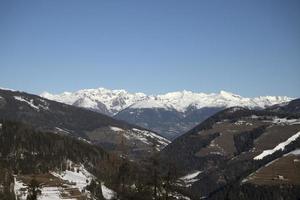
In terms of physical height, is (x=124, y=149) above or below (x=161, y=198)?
above

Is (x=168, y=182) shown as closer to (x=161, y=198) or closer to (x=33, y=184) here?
(x=161, y=198)

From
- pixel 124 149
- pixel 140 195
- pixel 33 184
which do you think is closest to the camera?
pixel 140 195

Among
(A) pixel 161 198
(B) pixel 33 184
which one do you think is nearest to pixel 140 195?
(A) pixel 161 198

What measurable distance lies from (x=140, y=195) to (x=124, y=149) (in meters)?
39.8

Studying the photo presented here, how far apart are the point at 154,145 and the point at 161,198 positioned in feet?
31.0

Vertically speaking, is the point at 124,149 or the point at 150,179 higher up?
the point at 124,149

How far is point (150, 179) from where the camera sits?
67812 mm

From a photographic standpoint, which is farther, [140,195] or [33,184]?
[33,184]

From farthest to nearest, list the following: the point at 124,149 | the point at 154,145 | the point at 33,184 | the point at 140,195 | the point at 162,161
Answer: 1. the point at 124,149
2. the point at 33,184
3. the point at 140,195
4. the point at 162,161
5. the point at 154,145

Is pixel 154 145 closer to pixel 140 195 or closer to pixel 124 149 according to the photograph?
pixel 140 195

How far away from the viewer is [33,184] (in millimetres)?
87438

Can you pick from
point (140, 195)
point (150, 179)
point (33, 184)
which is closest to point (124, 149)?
point (33, 184)

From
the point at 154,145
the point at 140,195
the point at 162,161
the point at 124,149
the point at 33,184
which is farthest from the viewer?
the point at 124,149

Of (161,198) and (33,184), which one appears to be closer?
(161,198)
